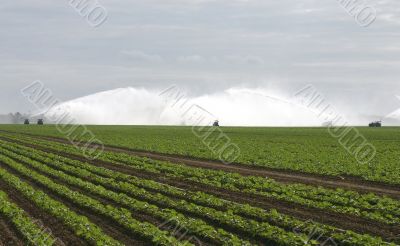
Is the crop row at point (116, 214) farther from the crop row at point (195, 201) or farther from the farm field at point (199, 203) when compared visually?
the crop row at point (195, 201)

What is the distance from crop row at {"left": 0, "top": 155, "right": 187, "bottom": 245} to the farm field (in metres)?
0.03

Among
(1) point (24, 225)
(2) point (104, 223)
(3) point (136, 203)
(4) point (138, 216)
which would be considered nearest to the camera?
(1) point (24, 225)

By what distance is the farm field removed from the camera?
644 inches

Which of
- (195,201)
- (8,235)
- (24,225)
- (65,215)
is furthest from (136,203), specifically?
(8,235)

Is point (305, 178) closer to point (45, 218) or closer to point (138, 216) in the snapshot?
point (138, 216)

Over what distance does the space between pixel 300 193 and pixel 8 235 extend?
39.4 feet

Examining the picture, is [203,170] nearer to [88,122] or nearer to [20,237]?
[20,237]

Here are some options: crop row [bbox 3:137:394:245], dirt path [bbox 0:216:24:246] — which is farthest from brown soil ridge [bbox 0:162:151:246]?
crop row [bbox 3:137:394:245]

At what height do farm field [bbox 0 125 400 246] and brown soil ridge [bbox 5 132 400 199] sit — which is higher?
brown soil ridge [bbox 5 132 400 199]

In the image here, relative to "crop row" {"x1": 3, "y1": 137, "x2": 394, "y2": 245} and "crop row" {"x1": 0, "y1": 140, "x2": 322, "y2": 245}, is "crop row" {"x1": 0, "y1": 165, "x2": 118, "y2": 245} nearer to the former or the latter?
"crop row" {"x1": 0, "y1": 140, "x2": 322, "y2": 245}

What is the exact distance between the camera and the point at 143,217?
1897 centimetres

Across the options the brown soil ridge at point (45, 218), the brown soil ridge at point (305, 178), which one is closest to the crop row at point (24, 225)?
the brown soil ridge at point (45, 218)

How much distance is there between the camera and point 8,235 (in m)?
17.0

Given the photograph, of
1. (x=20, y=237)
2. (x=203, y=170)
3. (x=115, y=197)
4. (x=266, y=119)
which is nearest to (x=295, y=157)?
(x=203, y=170)
